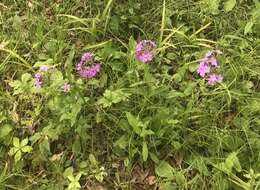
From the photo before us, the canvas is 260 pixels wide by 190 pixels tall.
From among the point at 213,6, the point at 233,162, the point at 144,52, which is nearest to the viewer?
the point at 233,162

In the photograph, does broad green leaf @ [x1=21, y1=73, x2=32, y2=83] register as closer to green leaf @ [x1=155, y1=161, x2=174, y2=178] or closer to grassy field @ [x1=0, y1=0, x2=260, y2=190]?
grassy field @ [x1=0, y1=0, x2=260, y2=190]

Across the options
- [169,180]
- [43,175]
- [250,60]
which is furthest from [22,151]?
[250,60]

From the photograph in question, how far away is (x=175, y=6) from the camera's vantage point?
340cm

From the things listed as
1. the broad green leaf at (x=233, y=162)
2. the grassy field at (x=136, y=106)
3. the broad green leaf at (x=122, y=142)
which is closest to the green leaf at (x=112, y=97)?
the grassy field at (x=136, y=106)

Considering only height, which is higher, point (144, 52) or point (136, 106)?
point (144, 52)

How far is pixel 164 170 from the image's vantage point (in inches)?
109

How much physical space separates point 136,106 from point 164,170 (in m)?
0.36

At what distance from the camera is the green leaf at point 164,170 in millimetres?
2750

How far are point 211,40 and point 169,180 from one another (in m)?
0.95

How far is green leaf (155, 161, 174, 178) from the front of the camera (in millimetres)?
2750

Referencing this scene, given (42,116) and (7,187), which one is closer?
(7,187)

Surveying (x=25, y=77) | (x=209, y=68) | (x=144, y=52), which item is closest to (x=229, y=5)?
(x=209, y=68)

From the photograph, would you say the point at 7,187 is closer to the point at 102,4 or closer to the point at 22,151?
the point at 22,151

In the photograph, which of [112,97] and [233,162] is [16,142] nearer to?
[112,97]
